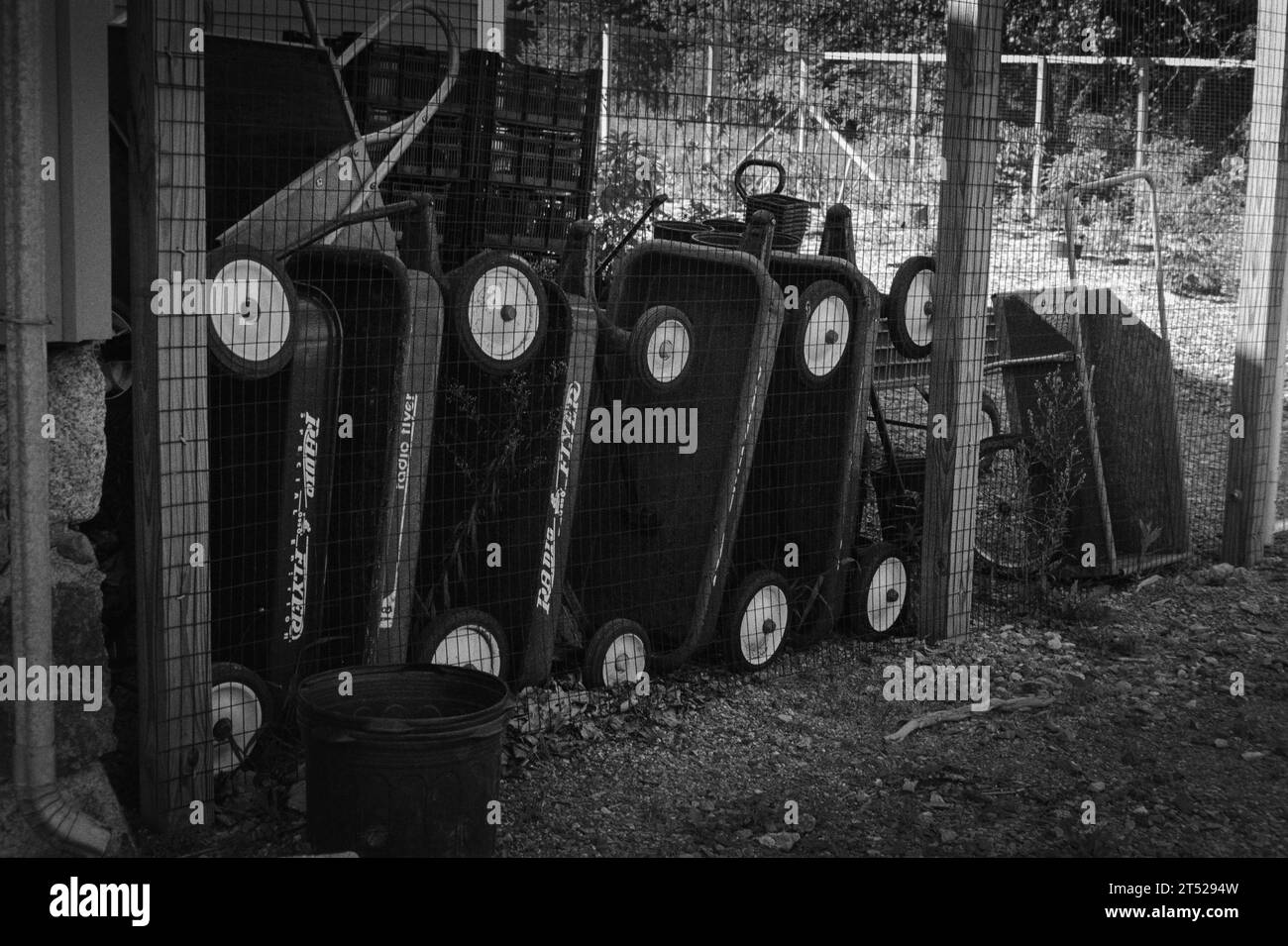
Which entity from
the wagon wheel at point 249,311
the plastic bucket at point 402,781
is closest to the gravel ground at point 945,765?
the plastic bucket at point 402,781

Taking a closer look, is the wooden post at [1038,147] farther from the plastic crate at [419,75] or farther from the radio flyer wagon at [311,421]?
the radio flyer wagon at [311,421]

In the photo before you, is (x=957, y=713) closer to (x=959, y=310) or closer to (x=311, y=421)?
(x=959, y=310)

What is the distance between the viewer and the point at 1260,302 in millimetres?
6922

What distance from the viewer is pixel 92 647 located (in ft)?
11.7

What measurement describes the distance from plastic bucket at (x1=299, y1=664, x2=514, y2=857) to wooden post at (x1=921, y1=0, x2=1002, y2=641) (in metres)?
2.65

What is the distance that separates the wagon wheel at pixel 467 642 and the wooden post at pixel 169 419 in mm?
768

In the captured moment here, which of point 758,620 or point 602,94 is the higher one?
point 602,94

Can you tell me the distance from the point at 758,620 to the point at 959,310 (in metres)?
1.54

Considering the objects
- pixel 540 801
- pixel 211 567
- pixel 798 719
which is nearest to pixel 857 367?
pixel 798 719

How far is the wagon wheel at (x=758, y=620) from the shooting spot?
507 cm

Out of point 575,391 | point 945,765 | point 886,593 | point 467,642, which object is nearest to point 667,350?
point 575,391

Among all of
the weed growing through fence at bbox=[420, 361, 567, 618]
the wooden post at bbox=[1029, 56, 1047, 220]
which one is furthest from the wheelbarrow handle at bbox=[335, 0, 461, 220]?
the wooden post at bbox=[1029, 56, 1047, 220]

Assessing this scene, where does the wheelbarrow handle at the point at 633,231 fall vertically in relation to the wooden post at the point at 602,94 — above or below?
below
